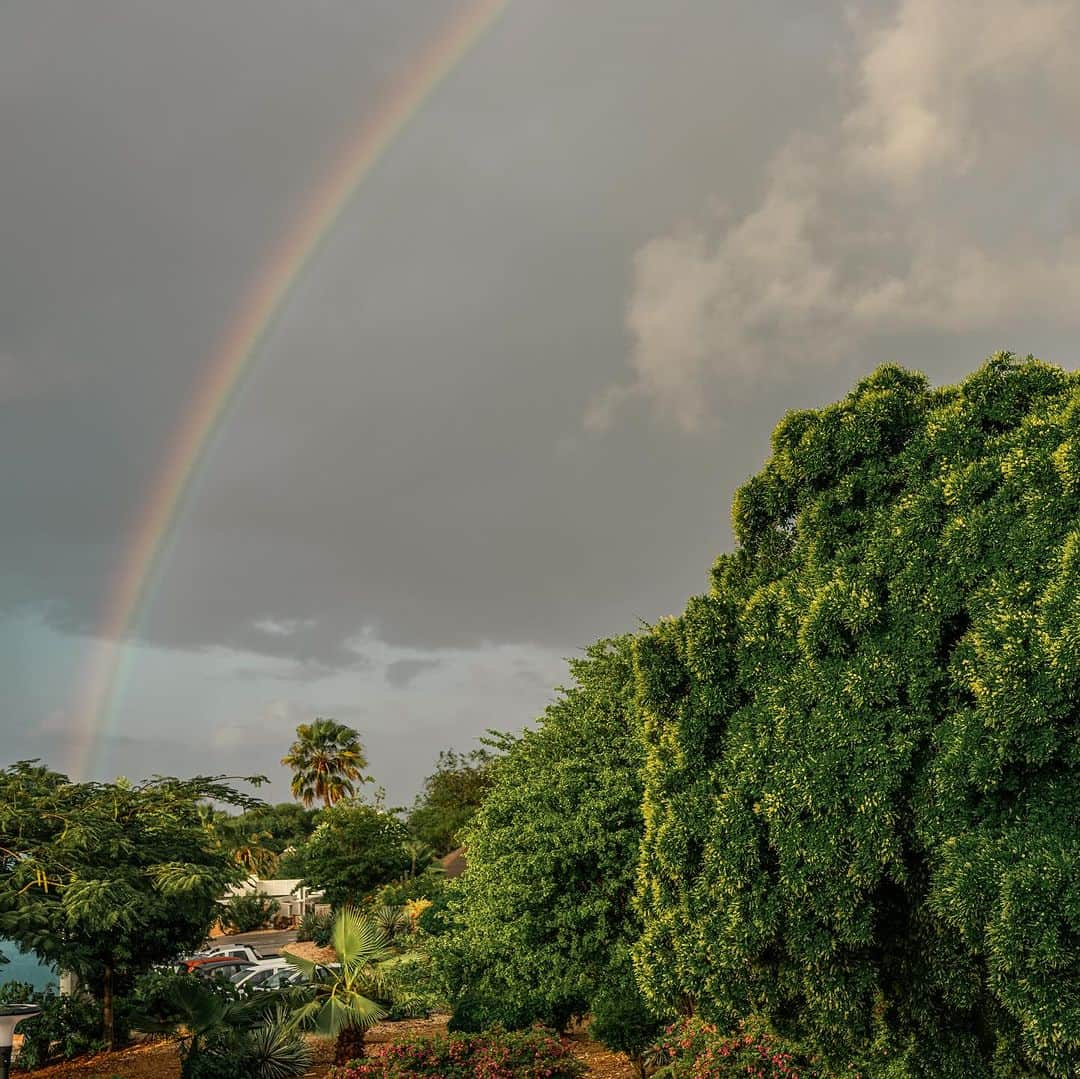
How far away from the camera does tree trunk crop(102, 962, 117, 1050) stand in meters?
20.5

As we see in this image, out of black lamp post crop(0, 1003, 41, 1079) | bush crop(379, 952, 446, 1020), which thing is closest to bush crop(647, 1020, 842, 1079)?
bush crop(379, 952, 446, 1020)

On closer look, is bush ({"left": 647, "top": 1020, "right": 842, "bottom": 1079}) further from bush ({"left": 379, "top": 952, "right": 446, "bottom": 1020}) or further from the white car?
the white car

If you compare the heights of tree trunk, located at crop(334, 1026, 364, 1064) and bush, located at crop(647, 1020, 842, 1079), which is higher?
bush, located at crop(647, 1020, 842, 1079)

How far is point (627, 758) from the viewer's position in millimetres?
18031

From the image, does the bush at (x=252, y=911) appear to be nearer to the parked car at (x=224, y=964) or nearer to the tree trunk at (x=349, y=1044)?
the parked car at (x=224, y=964)

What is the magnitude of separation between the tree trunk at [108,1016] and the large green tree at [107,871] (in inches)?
0.9

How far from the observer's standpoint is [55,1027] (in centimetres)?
1991

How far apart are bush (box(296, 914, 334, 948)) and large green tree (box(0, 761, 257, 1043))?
1900cm

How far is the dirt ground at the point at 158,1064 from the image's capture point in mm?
18172

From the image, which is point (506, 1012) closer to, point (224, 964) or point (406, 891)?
point (224, 964)

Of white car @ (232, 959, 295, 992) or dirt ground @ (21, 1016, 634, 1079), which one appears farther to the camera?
white car @ (232, 959, 295, 992)

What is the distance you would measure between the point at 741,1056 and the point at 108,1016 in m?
13.9

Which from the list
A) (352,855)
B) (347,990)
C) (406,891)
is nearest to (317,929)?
(352,855)

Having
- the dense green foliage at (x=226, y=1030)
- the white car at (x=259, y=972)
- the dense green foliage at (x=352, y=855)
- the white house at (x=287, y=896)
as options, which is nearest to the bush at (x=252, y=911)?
the white house at (x=287, y=896)
